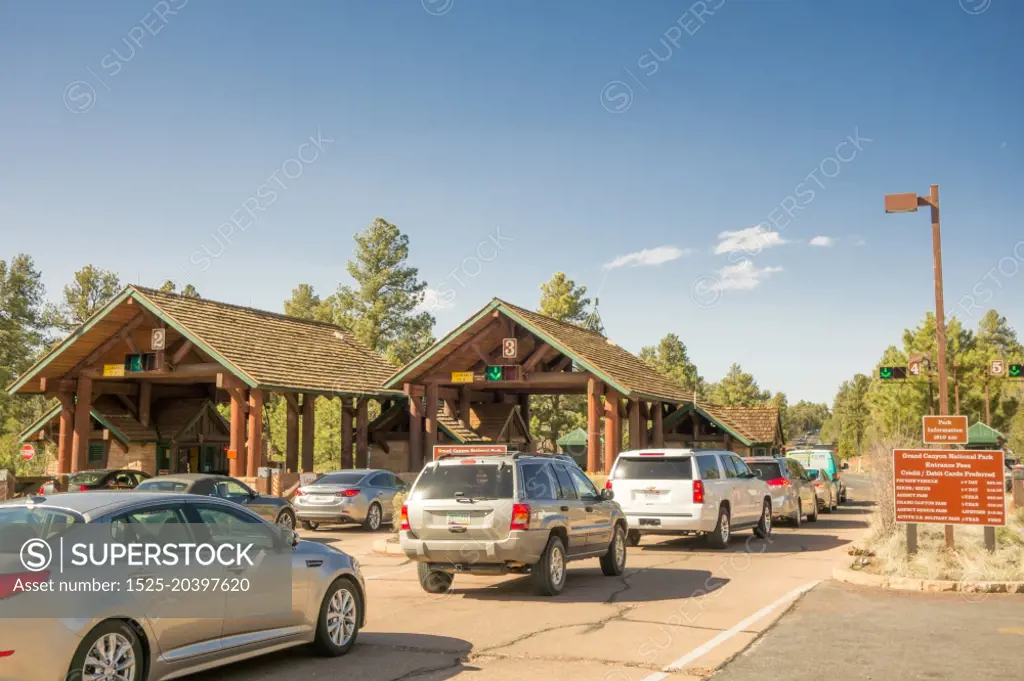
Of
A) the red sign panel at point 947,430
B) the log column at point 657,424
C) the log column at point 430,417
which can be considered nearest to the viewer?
the red sign panel at point 947,430

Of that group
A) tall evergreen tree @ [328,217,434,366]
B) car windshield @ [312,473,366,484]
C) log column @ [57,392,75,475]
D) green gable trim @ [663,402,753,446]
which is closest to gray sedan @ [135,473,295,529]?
car windshield @ [312,473,366,484]

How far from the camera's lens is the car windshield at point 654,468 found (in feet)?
57.8

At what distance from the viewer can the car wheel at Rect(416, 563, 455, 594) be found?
12.9 metres

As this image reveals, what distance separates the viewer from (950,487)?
14102mm

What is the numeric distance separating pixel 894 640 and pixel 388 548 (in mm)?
10684

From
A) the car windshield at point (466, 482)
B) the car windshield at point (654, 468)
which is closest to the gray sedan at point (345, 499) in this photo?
the car windshield at point (654, 468)

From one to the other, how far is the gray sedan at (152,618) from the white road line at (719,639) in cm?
290

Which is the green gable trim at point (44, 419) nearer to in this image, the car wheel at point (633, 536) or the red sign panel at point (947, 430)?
the car wheel at point (633, 536)

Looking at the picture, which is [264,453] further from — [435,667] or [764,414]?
[435,667]

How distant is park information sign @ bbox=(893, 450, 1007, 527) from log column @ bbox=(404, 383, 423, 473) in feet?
73.5

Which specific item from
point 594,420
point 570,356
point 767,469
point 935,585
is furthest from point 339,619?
point 594,420

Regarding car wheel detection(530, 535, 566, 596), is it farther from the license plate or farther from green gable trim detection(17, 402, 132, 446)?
green gable trim detection(17, 402, 132, 446)

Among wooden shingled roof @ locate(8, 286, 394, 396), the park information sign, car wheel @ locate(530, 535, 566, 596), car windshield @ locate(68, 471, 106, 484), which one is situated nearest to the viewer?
car wheel @ locate(530, 535, 566, 596)

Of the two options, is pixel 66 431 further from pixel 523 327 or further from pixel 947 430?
pixel 947 430
